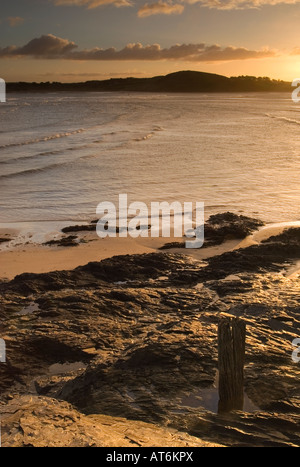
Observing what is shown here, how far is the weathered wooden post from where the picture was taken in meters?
4.77

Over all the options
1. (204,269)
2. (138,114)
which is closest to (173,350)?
(204,269)

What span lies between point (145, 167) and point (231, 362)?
57.0 ft

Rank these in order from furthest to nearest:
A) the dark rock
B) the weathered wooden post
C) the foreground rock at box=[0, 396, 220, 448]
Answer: the dark rock < the weathered wooden post < the foreground rock at box=[0, 396, 220, 448]

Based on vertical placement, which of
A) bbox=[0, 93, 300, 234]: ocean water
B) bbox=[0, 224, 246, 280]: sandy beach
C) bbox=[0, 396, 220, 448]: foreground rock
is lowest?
bbox=[0, 396, 220, 448]: foreground rock

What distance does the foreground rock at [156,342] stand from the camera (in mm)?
4996

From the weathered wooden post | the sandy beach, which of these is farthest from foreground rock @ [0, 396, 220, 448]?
the sandy beach

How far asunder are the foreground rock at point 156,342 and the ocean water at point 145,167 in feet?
16.7

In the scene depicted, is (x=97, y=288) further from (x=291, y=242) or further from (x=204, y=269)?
(x=291, y=242)

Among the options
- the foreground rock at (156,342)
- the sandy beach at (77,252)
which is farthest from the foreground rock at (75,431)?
the sandy beach at (77,252)

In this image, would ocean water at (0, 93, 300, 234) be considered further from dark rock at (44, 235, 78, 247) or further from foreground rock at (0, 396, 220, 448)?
foreground rock at (0, 396, 220, 448)

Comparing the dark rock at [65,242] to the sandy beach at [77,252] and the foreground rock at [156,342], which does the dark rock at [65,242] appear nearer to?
the sandy beach at [77,252]

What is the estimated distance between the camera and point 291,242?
33.8ft

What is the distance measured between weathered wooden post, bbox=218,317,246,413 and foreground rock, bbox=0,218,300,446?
0.14 meters
